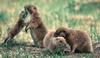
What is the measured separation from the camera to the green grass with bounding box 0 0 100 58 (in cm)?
1381

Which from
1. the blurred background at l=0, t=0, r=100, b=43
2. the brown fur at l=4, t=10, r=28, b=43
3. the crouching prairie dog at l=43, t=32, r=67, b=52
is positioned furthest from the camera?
the blurred background at l=0, t=0, r=100, b=43

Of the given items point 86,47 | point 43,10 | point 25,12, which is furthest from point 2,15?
point 86,47

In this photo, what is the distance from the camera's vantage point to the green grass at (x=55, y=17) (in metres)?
13.8

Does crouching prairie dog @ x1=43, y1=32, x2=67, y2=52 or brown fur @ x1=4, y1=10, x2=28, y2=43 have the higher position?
brown fur @ x1=4, y1=10, x2=28, y2=43

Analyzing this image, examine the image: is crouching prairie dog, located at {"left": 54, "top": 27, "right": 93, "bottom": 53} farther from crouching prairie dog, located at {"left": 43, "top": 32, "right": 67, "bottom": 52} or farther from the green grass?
the green grass

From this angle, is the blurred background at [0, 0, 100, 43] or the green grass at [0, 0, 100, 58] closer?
the green grass at [0, 0, 100, 58]

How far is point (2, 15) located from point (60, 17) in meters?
2.29

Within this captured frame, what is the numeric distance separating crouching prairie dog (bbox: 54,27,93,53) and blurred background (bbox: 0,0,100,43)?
1.07 meters

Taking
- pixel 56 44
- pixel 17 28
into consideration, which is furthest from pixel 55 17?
pixel 56 44

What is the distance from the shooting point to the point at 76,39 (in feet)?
44.1

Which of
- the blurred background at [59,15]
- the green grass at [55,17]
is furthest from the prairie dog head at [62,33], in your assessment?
the blurred background at [59,15]

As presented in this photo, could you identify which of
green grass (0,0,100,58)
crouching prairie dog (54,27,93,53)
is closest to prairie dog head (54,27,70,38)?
crouching prairie dog (54,27,93,53)

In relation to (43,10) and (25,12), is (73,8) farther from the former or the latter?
(25,12)

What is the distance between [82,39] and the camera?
1357cm
